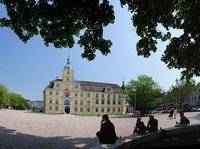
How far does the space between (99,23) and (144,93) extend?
215 ft

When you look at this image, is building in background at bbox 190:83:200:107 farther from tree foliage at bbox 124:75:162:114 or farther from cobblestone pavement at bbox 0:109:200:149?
cobblestone pavement at bbox 0:109:200:149

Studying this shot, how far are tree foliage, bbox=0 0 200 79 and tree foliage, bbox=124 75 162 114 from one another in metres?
58.5

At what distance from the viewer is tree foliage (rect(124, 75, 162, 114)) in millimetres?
73938

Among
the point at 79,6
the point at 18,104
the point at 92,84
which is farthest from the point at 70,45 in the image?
the point at 18,104

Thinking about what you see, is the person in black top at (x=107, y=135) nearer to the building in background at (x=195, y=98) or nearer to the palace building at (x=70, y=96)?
the palace building at (x=70, y=96)

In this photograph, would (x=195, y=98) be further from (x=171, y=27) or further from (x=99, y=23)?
(x=99, y=23)

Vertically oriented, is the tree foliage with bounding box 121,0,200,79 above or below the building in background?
above

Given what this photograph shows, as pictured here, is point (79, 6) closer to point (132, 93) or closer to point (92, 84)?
point (132, 93)

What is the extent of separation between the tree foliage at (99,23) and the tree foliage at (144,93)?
58.5 meters

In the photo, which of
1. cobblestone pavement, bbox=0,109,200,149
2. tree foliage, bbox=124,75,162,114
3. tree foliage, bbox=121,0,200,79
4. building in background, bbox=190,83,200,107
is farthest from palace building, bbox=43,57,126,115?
tree foliage, bbox=121,0,200,79

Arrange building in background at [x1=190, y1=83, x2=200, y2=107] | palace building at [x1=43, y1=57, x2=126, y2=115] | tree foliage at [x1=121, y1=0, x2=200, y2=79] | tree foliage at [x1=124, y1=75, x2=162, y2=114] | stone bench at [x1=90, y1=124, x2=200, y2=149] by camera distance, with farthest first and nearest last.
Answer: building in background at [x1=190, y1=83, x2=200, y2=107] < palace building at [x1=43, y1=57, x2=126, y2=115] < tree foliage at [x1=124, y1=75, x2=162, y2=114] < tree foliage at [x1=121, y1=0, x2=200, y2=79] < stone bench at [x1=90, y1=124, x2=200, y2=149]

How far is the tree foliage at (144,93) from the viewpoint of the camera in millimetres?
73938

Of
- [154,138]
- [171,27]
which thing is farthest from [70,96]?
[154,138]

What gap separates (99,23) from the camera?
10.9 m
